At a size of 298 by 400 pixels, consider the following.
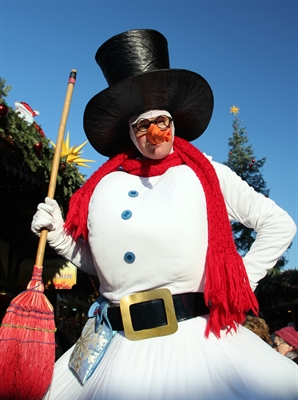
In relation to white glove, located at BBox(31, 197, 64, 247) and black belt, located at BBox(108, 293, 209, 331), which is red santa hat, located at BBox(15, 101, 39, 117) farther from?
black belt, located at BBox(108, 293, 209, 331)

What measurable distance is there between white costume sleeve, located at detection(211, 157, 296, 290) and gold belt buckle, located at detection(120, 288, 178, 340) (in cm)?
40

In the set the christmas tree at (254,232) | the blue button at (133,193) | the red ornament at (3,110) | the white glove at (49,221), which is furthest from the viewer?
the christmas tree at (254,232)

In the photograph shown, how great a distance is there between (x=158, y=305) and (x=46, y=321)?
53cm

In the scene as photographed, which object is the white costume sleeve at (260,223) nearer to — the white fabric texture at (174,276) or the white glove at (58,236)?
the white fabric texture at (174,276)

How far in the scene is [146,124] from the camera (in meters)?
2.09

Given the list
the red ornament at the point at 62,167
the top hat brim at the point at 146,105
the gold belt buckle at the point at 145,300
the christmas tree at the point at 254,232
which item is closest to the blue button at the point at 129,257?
the gold belt buckle at the point at 145,300

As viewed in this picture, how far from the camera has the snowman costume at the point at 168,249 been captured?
4.78 feet

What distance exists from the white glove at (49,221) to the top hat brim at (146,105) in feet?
1.58

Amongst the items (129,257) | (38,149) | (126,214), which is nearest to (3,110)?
(38,149)

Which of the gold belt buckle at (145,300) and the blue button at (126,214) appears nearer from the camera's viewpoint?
the gold belt buckle at (145,300)

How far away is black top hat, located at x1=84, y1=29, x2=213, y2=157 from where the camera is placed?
197cm

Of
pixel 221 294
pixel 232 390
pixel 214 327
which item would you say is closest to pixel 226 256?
pixel 221 294

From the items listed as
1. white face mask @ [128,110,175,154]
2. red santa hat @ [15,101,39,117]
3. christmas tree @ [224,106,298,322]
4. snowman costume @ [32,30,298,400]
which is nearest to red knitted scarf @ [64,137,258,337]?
snowman costume @ [32,30,298,400]

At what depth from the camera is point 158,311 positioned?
1646 mm
